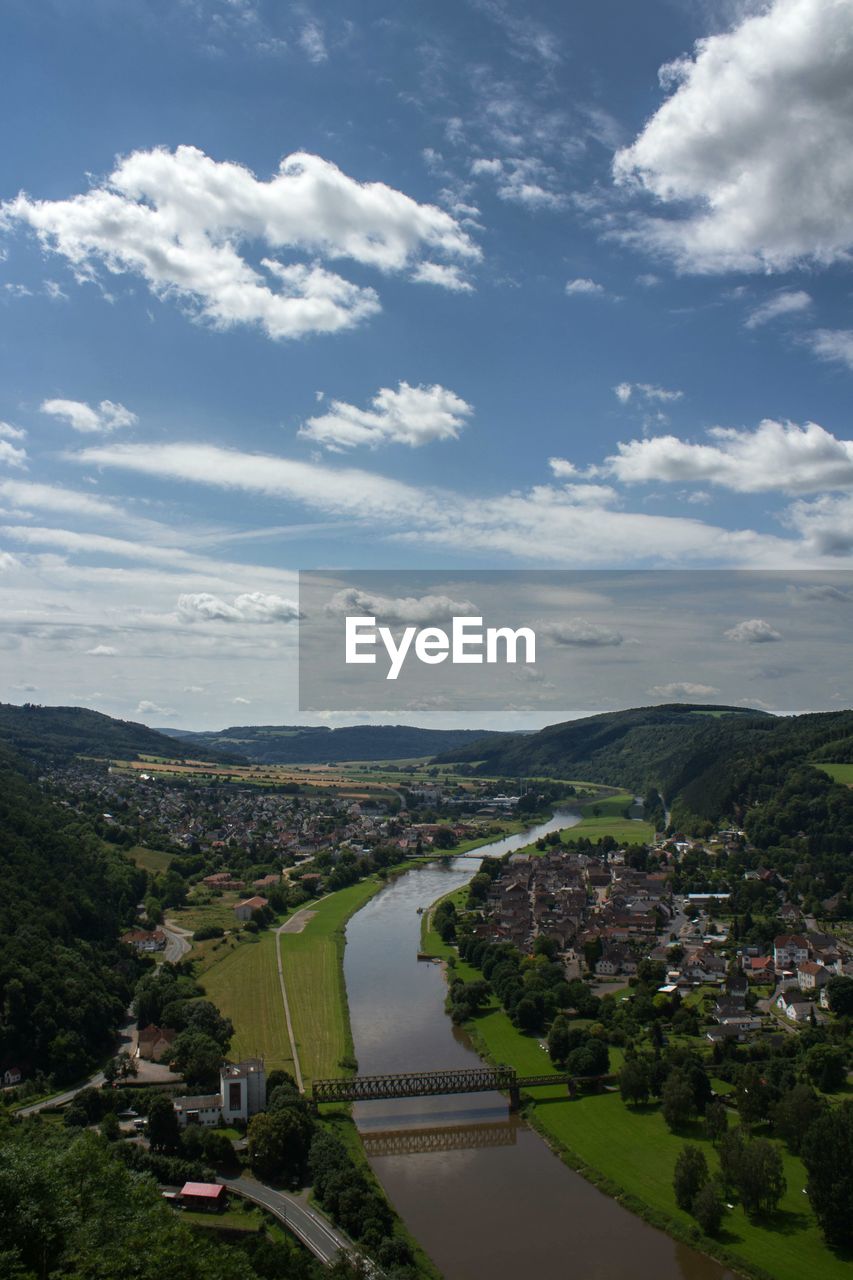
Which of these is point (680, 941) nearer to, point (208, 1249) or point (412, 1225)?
point (412, 1225)

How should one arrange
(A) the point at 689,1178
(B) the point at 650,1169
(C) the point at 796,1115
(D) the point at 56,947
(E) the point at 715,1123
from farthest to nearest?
1. (D) the point at 56,947
2. (E) the point at 715,1123
3. (C) the point at 796,1115
4. (B) the point at 650,1169
5. (A) the point at 689,1178

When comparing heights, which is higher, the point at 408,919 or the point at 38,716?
the point at 38,716

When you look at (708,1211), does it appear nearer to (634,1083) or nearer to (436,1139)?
(634,1083)

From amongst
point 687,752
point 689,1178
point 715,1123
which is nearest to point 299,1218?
point 689,1178

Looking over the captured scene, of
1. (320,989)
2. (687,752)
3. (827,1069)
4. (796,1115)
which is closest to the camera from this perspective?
(796,1115)

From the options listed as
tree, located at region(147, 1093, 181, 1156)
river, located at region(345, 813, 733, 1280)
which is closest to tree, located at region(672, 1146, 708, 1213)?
river, located at region(345, 813, 733, 1280)

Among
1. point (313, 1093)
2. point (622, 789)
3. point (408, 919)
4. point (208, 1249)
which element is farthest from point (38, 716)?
point (208, 1249)

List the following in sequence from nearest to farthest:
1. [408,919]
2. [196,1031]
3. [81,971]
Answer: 1. [196,1031]
2. [81,971]
3. [408,919]

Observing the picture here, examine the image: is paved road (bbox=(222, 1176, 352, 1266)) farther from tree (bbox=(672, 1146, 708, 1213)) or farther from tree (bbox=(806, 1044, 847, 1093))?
tree (bbox=(806, 1044, 847, 1093))
